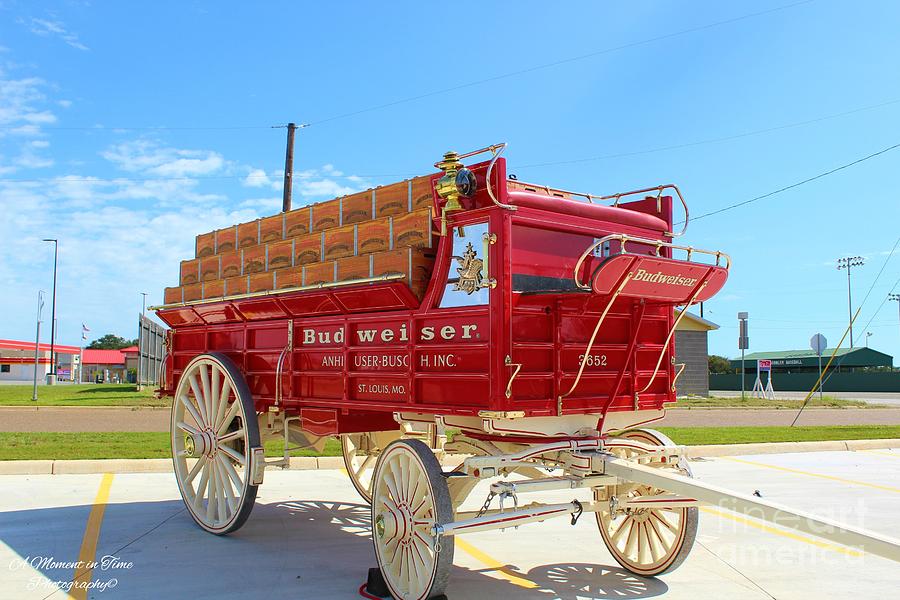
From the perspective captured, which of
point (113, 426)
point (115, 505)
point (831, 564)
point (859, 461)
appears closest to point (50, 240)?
point (113, 426)

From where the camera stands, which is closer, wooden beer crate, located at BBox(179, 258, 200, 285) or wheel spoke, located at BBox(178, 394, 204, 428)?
wheel spoke, located at BBox(178, 394, 204, 428)

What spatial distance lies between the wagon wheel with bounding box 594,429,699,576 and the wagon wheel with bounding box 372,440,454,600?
1.45 meters

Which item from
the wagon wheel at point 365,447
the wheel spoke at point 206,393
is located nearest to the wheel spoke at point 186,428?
the wheel spoke at point 206,393

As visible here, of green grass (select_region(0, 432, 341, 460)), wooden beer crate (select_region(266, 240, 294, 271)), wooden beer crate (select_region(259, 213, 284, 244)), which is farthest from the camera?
green grass (select_region(0, 432, 341, 460))

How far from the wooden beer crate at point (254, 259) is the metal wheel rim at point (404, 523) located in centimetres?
277

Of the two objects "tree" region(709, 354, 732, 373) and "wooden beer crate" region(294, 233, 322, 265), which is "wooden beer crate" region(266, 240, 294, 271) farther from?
"tree" region(709, 354, 732, 373)

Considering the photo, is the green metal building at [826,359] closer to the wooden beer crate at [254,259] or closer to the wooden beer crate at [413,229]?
the wooden beer crate at [254,259]

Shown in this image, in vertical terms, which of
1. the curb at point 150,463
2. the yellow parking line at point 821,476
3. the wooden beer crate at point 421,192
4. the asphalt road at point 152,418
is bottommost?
the yellow parking line at point 821,476

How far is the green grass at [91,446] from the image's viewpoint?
1089 cm

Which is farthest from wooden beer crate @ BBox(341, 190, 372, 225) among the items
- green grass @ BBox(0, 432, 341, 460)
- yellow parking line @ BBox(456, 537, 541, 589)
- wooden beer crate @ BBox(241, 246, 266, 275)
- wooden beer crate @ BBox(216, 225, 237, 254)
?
green grass @ BBox(0, 432, 341, 460)

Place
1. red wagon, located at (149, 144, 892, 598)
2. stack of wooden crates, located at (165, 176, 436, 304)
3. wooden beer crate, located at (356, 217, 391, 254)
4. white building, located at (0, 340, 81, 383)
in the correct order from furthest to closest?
white building, located at (0, 340, 81, 383) → wooden beer crate, located at (356, 217, 391, 254) → stack of wooden crates, located at (165, 176, 436, 304) → red wagon, located at (149, 144, 892, 598)

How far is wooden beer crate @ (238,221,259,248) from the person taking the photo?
7.54 m

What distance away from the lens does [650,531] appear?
583cm

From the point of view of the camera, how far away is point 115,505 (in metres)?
8.20
